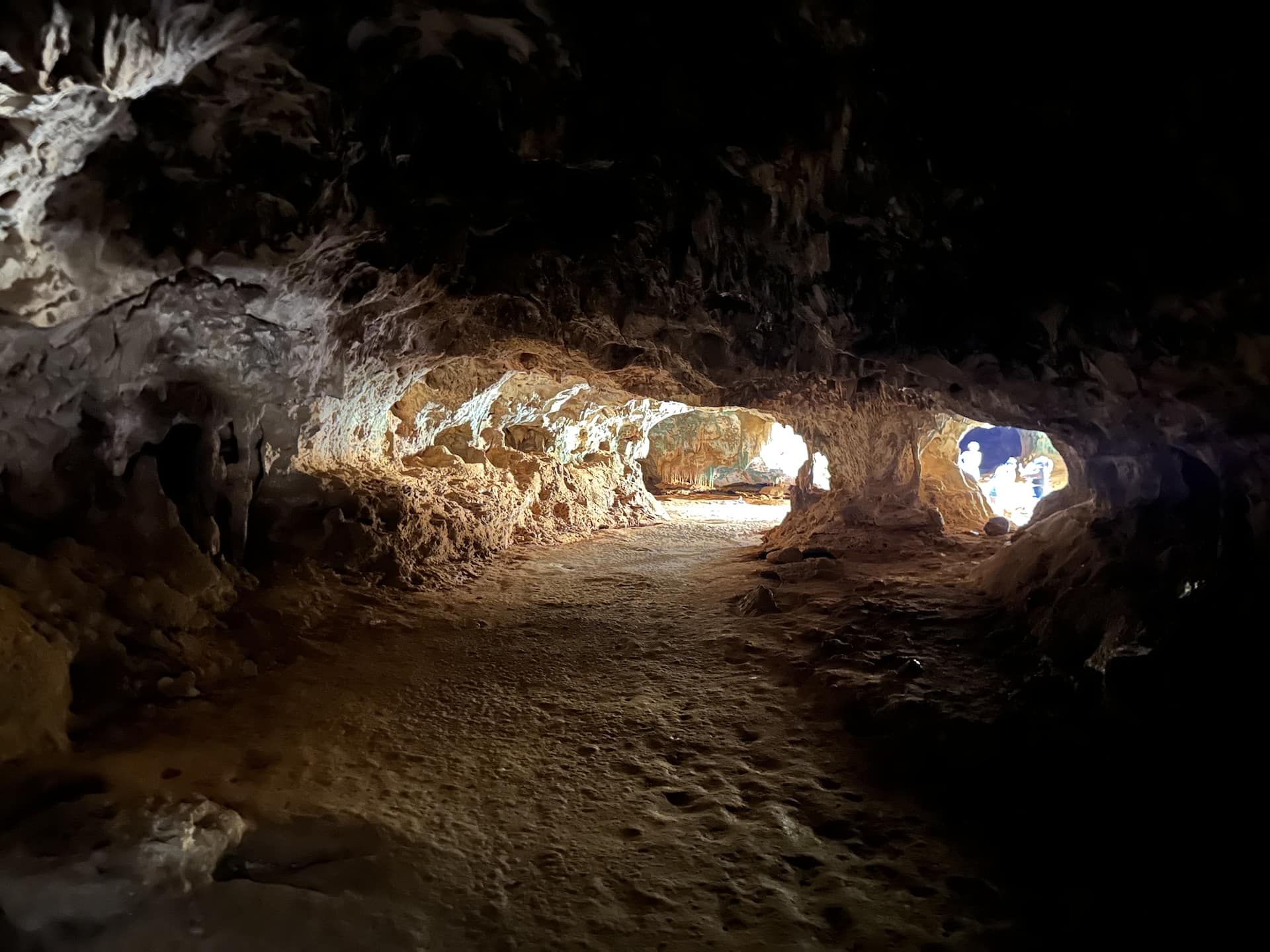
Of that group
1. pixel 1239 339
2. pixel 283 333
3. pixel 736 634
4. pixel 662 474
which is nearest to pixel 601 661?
pixel 736 634

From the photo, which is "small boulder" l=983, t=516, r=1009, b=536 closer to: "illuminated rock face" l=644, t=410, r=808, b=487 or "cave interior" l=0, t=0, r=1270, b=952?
"cave interior" l=0, t=0, r=1270, b=952

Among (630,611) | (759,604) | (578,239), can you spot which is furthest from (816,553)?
(578,239)

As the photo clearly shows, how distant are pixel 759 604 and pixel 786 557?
1946 millimetres

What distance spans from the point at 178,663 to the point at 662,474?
589 inches

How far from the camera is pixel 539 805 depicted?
3047 millimetres

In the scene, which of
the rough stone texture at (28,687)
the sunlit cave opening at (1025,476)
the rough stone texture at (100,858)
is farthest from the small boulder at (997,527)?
the sunlit cave opening at (1025,476)

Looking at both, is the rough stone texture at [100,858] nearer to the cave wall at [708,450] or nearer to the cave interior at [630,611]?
the cave interior at [630,611]

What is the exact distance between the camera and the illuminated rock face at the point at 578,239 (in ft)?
7.73

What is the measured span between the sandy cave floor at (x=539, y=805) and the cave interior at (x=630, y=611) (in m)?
0.02

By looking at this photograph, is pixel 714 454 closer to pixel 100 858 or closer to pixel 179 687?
pixel 179 687

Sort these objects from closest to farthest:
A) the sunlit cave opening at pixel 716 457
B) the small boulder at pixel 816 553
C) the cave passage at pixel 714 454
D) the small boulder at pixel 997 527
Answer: the small boulder at pixel 816 553 < the small boulder at pixel 997 527 < the sunlit cave opening at pixel 716 457 < the cave passage at pixel 714 454

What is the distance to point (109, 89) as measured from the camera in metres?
2.18

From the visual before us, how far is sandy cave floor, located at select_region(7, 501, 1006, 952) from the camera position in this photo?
231 centimetres

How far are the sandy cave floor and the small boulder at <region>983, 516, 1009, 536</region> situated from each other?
4555 millimetres
